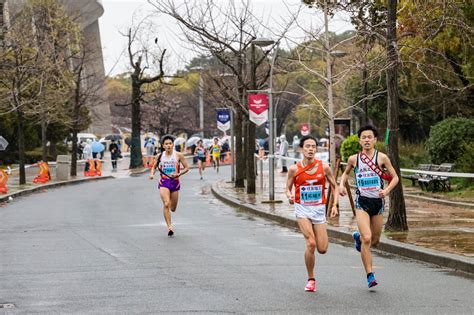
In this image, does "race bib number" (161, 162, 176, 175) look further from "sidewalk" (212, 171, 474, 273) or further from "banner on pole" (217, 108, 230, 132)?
"banner on pole" (217, 108, 230, 132)

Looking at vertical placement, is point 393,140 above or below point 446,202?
above

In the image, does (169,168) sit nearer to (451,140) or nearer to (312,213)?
(312,213)

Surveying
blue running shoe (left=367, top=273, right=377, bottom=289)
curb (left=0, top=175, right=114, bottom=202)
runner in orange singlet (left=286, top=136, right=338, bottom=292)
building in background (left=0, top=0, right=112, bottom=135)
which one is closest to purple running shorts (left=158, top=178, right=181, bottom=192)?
runner in orange singlet (left=286, top=136, right=338, bottom=292)

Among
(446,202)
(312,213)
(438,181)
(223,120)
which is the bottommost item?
(446,202)

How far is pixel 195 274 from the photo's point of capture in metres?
11.6

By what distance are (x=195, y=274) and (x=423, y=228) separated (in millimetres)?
6422

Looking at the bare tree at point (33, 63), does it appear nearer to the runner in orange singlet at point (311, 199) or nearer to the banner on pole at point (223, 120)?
the banner on pole at point (223, 120)

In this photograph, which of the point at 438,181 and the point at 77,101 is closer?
the point at 438,181

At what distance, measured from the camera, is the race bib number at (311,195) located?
10656 millimetres

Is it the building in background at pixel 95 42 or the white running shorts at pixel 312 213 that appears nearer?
the white running shorts at pixel 312 213

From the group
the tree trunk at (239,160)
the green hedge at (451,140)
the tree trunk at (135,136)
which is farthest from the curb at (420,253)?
the tree trunk at (135,136)

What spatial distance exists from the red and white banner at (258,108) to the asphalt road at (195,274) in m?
5.87

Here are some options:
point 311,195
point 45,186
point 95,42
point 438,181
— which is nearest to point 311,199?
point 311,195

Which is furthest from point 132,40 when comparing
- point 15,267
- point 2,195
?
point 15,267
